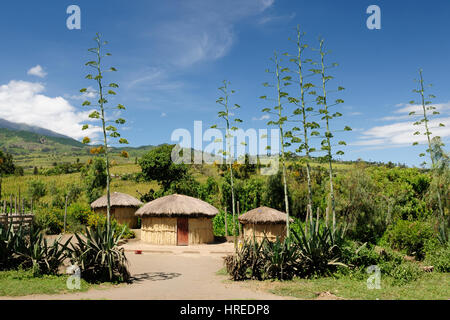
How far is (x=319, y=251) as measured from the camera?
11.4 m

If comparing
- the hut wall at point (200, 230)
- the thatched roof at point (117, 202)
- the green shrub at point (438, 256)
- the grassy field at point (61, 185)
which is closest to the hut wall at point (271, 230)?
the hut wall at point (200, 230)

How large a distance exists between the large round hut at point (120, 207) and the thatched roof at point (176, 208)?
4.83m

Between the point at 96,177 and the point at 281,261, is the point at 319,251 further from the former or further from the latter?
the point at 96,177

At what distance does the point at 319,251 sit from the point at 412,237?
319 inches

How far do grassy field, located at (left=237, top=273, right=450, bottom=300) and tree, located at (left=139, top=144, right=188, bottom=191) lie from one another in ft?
75.7

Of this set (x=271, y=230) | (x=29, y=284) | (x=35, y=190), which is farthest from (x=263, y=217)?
(x=35, y=190)

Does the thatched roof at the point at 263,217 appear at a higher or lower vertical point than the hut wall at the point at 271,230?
higher

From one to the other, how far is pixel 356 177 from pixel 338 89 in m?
10.6

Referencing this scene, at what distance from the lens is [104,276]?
1060 centimetres

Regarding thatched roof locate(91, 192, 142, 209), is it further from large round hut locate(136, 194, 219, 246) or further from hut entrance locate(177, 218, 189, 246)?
hut entrance locate(177, 218, 189, 246)

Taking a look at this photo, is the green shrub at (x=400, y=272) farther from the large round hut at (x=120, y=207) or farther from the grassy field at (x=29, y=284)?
the large round hut at (x=120, y=207)

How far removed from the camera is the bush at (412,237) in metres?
16.6

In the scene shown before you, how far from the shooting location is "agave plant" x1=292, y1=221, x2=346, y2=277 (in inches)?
447
